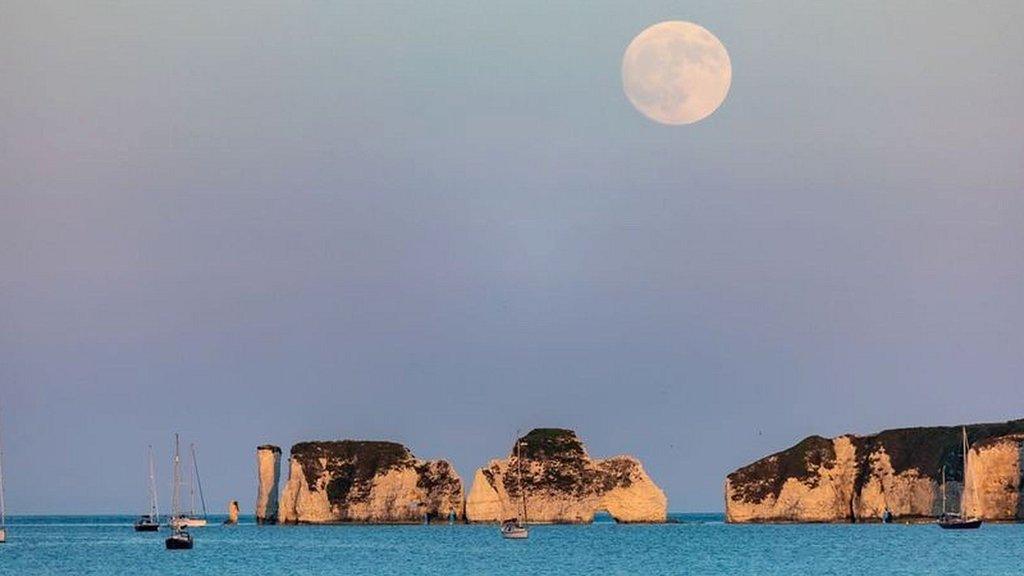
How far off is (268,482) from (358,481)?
687 inches

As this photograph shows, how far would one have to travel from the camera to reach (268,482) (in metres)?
185

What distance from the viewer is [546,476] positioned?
168125 millimetres

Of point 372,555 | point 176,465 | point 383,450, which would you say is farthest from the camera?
point 383,450

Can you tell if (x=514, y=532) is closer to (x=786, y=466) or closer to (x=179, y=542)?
(x=179, y=542)

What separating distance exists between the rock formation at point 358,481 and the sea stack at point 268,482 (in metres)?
8.42

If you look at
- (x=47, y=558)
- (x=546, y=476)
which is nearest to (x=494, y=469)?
(x=546, y=476)

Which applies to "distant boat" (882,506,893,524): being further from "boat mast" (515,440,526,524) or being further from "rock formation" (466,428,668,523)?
"boat mast" (515,440,526,524)

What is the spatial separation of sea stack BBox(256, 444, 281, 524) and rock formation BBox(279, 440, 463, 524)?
8423mm

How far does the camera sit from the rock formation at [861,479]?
16488 centimetres

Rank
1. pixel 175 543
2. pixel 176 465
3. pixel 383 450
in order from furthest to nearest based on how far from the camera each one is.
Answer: pixel 383 450 < pixel 176 465 < pixel 175 543

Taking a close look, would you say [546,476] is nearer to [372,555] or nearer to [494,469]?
[494,469]

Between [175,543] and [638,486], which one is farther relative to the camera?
[638,486]

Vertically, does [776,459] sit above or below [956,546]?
above

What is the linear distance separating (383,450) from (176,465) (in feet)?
74.3
